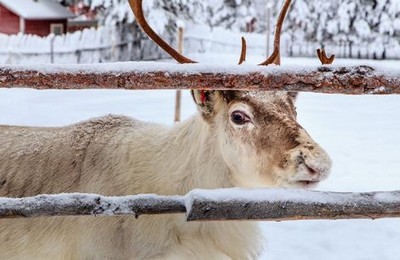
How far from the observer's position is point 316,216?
8.20ft

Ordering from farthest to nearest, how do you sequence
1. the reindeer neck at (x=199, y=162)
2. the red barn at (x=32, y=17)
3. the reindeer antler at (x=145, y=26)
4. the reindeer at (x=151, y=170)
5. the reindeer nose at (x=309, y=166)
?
the red barn at (x=32, y=17), the reindeer neck at (x=199, y=162), the reindeer at (x=151, y=170), the reindeer antler at (x=145, y=26), the reindeer nose at (x=309, y=166)

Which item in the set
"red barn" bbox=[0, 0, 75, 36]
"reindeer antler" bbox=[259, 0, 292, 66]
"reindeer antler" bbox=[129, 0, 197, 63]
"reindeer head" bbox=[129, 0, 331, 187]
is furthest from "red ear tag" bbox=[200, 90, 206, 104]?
"red barn" bbox=[0, 0, 75, 36]

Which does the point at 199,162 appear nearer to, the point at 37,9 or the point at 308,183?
the point at 308,183

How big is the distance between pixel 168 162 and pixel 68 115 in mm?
8647

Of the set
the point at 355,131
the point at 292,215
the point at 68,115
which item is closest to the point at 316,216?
the point at 292,215

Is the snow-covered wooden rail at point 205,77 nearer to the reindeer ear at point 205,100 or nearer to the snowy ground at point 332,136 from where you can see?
the reindeer ear at point 205,100

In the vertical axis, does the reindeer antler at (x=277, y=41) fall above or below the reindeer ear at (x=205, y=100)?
above

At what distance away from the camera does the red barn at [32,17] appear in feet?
76.8

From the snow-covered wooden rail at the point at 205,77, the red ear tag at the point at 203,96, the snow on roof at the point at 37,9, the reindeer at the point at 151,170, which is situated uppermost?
the snow-covered wooden rail at the point at 205,77

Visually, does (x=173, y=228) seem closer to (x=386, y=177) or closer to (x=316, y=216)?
(x=316, y=216)

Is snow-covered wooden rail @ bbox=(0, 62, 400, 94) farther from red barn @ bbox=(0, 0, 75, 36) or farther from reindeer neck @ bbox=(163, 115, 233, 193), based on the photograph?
red barn @ bbox=(0, 0, 75, 36)

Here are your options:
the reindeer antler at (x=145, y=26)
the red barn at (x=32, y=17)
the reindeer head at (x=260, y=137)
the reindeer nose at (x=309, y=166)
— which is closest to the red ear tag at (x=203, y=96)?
the reindeer head at (x=260, y=137)

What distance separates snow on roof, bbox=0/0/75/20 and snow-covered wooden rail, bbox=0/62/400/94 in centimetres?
2180

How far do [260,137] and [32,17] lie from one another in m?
21.8
